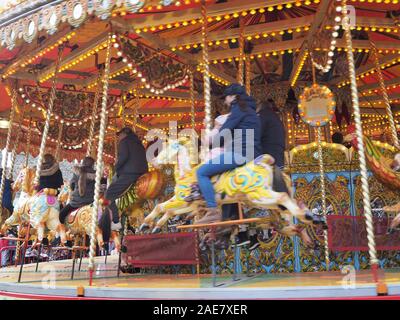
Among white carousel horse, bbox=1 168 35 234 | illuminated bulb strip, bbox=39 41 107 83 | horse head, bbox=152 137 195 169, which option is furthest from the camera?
white carousel horse, bbox=1 168 35 234

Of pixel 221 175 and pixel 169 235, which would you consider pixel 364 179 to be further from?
pixel 169 235

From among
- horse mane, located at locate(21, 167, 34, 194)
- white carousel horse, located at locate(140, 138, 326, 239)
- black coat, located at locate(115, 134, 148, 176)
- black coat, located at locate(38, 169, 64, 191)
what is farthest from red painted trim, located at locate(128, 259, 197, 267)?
horse mane, located at locate(21, 167, 34, 194)

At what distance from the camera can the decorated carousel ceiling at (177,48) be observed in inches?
312

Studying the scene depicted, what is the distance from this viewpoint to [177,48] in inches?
384

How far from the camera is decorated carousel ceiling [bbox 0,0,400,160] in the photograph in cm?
792

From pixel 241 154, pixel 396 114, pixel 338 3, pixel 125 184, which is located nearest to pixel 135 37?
pixel 125 184

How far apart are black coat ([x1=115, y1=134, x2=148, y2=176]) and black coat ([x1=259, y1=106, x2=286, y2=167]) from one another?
2458mm

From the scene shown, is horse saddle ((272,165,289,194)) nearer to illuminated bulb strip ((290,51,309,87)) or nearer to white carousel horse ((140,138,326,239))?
white carousel horse ((140,138,326,239))

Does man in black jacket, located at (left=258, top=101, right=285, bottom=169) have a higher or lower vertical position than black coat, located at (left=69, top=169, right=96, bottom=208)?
higher

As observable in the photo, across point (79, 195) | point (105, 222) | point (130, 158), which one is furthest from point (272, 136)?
point (79, 195)

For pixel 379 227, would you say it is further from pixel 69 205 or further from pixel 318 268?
pixel 69 205

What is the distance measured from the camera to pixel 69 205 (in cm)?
904

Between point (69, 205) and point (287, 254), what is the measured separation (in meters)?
4.23

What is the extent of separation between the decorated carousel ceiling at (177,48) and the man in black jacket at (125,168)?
149cm
